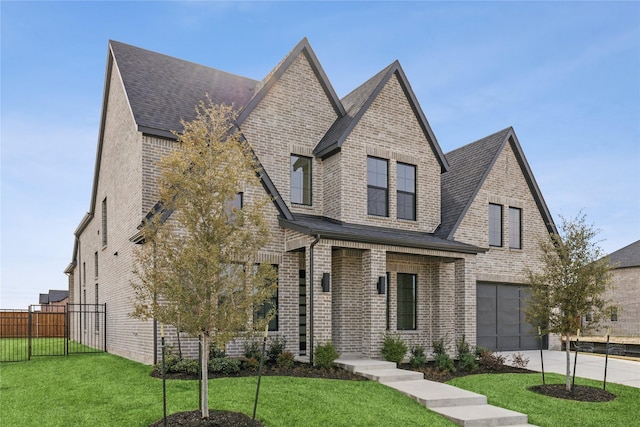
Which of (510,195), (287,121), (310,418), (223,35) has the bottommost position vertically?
(310,418)

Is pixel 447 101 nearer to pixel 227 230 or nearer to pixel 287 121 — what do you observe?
pixel 287 121

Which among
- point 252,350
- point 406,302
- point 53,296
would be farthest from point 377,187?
point 53,296

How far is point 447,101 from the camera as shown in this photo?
2211 cm

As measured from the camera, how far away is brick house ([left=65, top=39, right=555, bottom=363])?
47.2 ft

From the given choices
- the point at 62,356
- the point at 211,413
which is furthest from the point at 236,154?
the point at 62,356

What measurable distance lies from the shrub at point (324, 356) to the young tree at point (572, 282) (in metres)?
5.13

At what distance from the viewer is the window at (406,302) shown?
16656 millimetres

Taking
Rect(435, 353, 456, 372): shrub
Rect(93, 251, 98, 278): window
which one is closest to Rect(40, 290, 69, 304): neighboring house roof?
Rect(93, 251, 98, 278): window

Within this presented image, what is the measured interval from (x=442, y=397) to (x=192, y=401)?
484 cm

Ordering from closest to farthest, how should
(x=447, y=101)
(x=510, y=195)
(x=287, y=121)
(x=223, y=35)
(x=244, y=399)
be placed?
(x=244, y=399) → (x=223, y=35) → (x=287, y=121) → (x=510, y=195) → (x=447, y=101)

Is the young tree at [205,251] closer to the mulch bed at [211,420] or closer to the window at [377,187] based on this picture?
the mulch bed at [211,420]

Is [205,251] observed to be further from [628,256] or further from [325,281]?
[628,256]

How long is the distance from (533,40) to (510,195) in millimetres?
6758

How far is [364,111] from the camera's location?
54.4 feet
